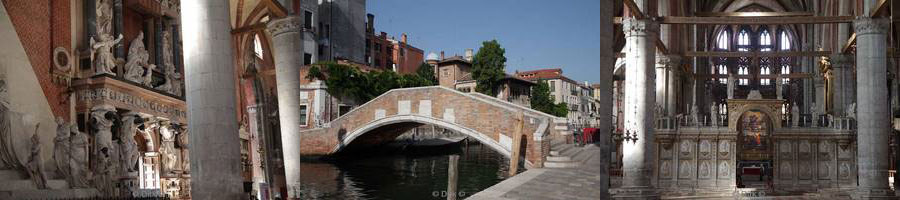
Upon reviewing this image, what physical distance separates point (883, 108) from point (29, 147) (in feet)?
39.0

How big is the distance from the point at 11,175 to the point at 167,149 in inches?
128

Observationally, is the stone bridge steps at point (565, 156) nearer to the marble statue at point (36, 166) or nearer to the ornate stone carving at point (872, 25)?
the ornate stone carving at point (872, 25)

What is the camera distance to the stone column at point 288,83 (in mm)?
10961

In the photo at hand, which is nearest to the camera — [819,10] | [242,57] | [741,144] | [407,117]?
[242,57]

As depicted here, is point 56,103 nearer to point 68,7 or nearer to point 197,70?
point 68,7

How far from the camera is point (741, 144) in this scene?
1716 cm

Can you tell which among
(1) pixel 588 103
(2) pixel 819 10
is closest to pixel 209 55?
(2) pixel 819 10

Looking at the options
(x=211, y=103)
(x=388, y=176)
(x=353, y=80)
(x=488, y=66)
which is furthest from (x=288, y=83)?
(x=488, y=66)

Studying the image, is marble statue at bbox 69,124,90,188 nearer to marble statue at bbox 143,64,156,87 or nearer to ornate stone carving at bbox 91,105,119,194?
ornate stone carving at bbox 91,105,119,194

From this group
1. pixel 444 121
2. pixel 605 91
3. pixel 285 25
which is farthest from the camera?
pixel 444 121

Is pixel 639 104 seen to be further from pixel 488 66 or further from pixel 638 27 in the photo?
pixel 488 66

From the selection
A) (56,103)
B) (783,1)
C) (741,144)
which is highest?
(783,1)

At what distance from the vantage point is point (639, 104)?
1192 centimetres

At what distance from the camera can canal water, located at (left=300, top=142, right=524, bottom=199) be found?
57.0ft
